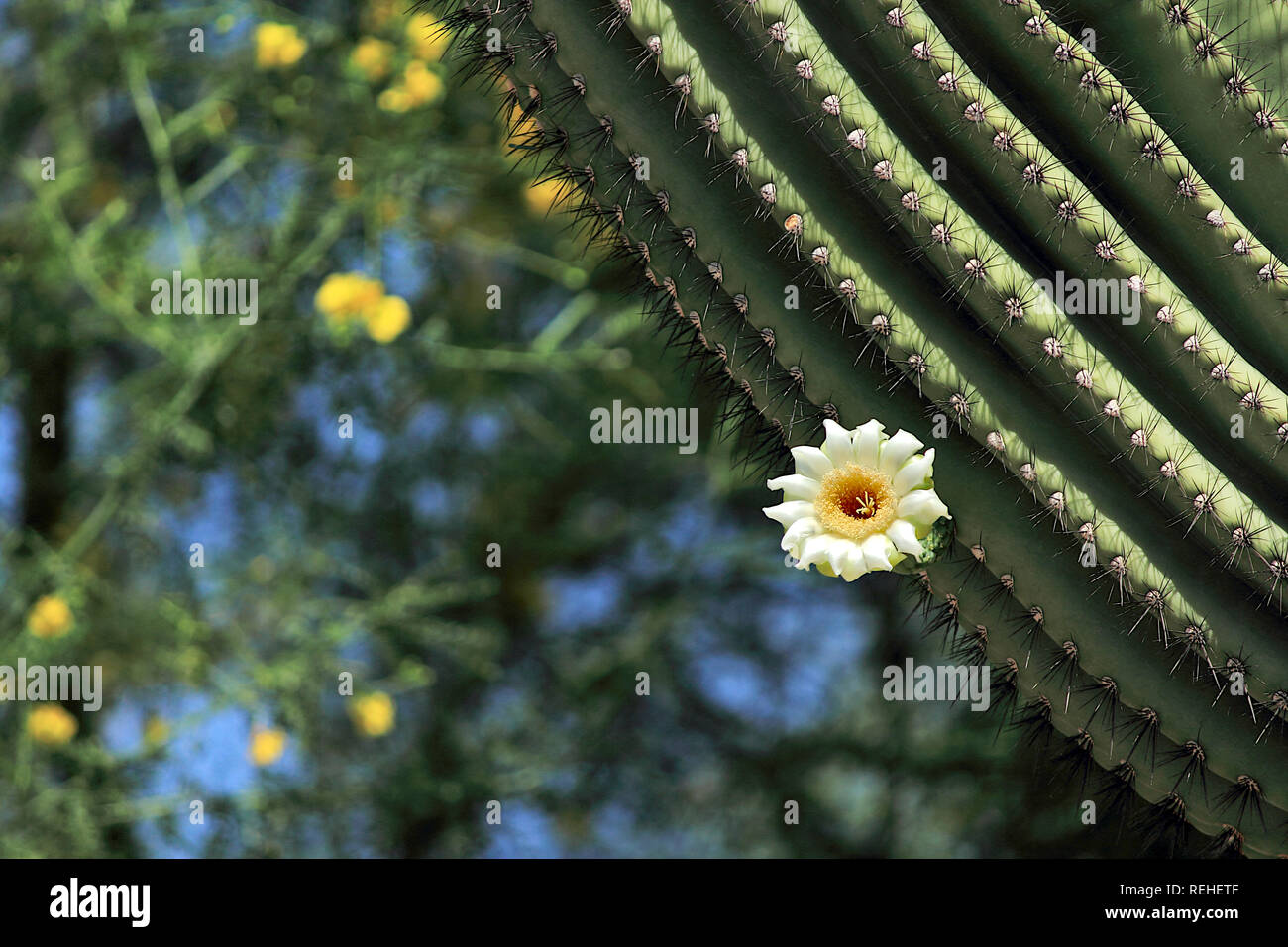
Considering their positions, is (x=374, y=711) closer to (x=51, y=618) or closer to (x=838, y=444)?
(x=51, y=618)

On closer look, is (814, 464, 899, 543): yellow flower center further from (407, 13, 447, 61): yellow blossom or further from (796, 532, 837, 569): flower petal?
(407, 13, 447, 61): yellow blossom

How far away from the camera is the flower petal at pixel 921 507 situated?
0.90m

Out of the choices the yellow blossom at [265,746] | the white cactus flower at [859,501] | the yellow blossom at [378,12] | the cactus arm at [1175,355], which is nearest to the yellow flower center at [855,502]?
the white cactus flower at [859,501]

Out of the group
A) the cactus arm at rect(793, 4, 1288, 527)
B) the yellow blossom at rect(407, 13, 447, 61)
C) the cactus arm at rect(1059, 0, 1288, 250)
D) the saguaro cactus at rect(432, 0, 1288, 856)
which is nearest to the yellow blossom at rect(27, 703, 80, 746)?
the yellow blossom at rect(407, 13, 447, 61)

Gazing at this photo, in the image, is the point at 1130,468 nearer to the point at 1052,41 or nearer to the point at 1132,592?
the point at 1132,592

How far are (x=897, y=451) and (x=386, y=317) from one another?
1.33 meters

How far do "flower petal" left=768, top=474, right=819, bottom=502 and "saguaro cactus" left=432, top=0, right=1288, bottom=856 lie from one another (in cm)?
5

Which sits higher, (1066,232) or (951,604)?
(1066,232)

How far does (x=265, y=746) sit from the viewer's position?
80.3 inches

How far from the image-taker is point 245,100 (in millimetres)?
2244

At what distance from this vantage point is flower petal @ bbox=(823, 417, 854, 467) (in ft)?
3.02

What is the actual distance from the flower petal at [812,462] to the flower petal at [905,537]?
0.07 meters

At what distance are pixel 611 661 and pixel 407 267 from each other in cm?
85

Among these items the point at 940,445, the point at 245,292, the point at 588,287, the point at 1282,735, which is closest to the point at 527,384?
the point at 588,287
